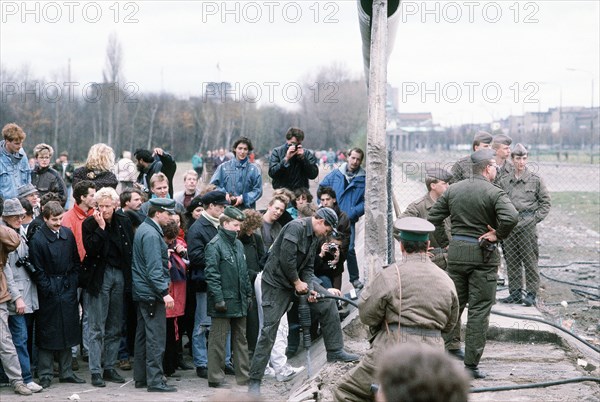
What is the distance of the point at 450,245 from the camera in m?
8.48

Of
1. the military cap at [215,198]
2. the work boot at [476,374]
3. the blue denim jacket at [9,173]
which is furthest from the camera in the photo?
the blue denim jacket at [9,173]

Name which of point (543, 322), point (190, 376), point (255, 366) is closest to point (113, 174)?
point (190, 376)

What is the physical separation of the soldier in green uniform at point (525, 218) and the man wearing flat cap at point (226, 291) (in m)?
4.04

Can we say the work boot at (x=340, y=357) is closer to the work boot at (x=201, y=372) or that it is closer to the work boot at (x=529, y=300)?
the work boot at (x=201, y=372)

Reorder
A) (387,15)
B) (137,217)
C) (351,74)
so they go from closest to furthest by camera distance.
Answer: (137,217), (387,15), (351,74)

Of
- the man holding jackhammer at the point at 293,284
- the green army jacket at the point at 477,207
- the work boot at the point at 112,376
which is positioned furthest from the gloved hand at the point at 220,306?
the green army jacket at the point at 477,207

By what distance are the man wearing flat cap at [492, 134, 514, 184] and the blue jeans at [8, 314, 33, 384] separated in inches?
240

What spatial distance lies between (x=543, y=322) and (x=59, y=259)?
566 cm

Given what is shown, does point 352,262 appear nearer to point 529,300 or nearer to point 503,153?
point 529,300

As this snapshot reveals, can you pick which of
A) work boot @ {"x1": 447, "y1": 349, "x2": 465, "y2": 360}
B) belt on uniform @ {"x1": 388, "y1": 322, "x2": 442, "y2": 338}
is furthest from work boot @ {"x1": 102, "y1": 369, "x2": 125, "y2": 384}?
belt on uniform @ {"x1": 388, "y1": 322, "x2": 442, "y2": 338}

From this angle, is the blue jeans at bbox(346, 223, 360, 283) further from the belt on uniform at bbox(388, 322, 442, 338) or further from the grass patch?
the grass patch

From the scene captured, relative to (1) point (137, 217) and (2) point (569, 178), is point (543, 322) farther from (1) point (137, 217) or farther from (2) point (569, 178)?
(2) point (569, 178)

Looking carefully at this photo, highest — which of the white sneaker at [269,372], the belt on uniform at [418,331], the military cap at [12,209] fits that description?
the military cap at [12,209]

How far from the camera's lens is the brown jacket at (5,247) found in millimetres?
8102
